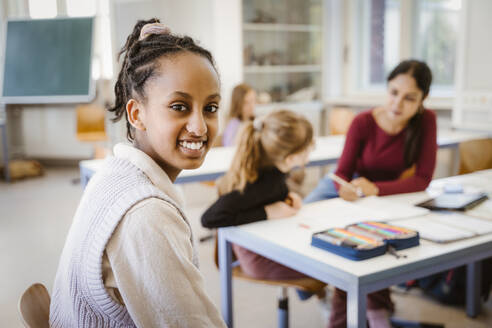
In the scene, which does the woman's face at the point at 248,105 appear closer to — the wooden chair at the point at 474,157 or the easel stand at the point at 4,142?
the wooden chair at the point at 474,157

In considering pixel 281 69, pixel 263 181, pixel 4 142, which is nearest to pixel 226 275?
pixel 263 181

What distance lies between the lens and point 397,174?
2523 millimetres

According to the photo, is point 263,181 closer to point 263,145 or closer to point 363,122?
point 263,145

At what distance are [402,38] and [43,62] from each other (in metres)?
4.13

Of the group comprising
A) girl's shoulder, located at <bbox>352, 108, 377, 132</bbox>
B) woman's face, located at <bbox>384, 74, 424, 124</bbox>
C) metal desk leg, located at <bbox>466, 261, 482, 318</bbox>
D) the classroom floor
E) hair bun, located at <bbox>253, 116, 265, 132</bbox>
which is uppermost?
woman's face, located at <bbox>384, 74, 424, 124</bbox>

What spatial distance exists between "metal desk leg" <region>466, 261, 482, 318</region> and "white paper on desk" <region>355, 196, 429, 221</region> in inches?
26.1

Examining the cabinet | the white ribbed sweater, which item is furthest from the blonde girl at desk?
the cabinet

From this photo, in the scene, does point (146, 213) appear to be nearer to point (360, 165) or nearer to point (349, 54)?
point (360, 165)

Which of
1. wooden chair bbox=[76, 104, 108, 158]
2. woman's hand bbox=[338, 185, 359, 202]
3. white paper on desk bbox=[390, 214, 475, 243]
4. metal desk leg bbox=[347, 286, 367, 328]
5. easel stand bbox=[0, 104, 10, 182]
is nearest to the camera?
metal desk leg bbox=[347, 286, 367, 328]

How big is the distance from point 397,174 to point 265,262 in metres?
0.98

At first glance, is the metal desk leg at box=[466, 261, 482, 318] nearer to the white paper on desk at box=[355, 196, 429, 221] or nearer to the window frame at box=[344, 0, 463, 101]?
the white paper on desk at box=[355, 196, 429, 221]

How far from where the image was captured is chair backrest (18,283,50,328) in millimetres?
1003

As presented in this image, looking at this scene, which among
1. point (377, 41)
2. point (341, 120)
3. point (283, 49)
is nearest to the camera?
point (341, 120)

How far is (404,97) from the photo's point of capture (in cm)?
237
